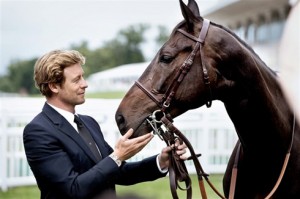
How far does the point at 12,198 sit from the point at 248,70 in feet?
Result: 17.8

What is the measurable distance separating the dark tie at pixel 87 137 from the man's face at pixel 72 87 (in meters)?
0.15

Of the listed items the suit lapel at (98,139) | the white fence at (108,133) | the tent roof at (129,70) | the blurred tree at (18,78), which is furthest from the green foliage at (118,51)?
the suit lapel at (98,139)

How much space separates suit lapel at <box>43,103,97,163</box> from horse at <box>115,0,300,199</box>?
22cm

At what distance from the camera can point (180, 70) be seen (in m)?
2.86

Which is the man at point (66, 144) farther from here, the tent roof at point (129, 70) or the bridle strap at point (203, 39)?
the tent roof at point (129, 70)

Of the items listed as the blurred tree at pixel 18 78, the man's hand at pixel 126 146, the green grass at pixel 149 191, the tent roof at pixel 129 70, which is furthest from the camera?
the blurred tree at pixel 18 78

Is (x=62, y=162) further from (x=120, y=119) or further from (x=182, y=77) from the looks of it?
(x=182, y=77)

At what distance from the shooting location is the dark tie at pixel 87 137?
2.93 metres

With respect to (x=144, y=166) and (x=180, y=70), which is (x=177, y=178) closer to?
(x=144, y=166)

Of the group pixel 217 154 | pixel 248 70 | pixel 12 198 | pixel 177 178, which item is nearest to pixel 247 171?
pixel 177 178

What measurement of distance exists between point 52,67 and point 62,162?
532 mm

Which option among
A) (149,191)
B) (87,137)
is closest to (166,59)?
(87,137)

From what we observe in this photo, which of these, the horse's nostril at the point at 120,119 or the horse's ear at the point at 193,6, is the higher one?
the horse's ear at the point at 193,6

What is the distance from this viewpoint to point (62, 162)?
267cm
